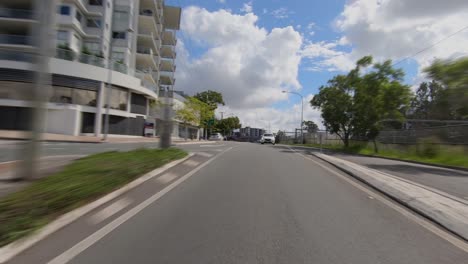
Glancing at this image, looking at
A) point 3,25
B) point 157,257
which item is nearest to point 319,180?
point 157,257

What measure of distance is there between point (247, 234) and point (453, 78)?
1901 centimetres

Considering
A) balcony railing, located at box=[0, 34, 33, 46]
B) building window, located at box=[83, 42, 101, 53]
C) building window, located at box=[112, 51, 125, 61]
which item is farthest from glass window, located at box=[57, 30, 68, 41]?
building window, located at box=[112, 51, 125, 61]

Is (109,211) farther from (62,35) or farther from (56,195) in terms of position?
(62,35)

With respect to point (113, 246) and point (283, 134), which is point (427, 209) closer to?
point (113, 246)

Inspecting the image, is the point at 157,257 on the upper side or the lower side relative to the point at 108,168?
lower

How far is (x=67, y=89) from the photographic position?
37250mm

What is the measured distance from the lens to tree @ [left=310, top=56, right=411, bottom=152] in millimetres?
31828

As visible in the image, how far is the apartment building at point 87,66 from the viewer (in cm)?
3556

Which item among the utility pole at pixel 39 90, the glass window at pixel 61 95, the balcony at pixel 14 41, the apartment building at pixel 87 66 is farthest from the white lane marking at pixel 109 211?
the balcony at pixel 14 41

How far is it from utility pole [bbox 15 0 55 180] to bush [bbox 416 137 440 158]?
23395 millimetres

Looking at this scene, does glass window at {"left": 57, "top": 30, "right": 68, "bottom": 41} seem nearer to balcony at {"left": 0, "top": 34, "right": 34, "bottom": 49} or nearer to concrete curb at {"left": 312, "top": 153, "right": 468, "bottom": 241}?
balcony at {"left": 0, "top": 34, "right": 34, "bottom": 49}

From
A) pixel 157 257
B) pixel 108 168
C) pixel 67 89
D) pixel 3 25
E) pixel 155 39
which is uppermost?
→ pixel 155 39

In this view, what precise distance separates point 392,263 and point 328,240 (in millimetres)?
890

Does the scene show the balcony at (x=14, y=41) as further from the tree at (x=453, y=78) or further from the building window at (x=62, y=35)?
the tree at (x=453, y=78)
